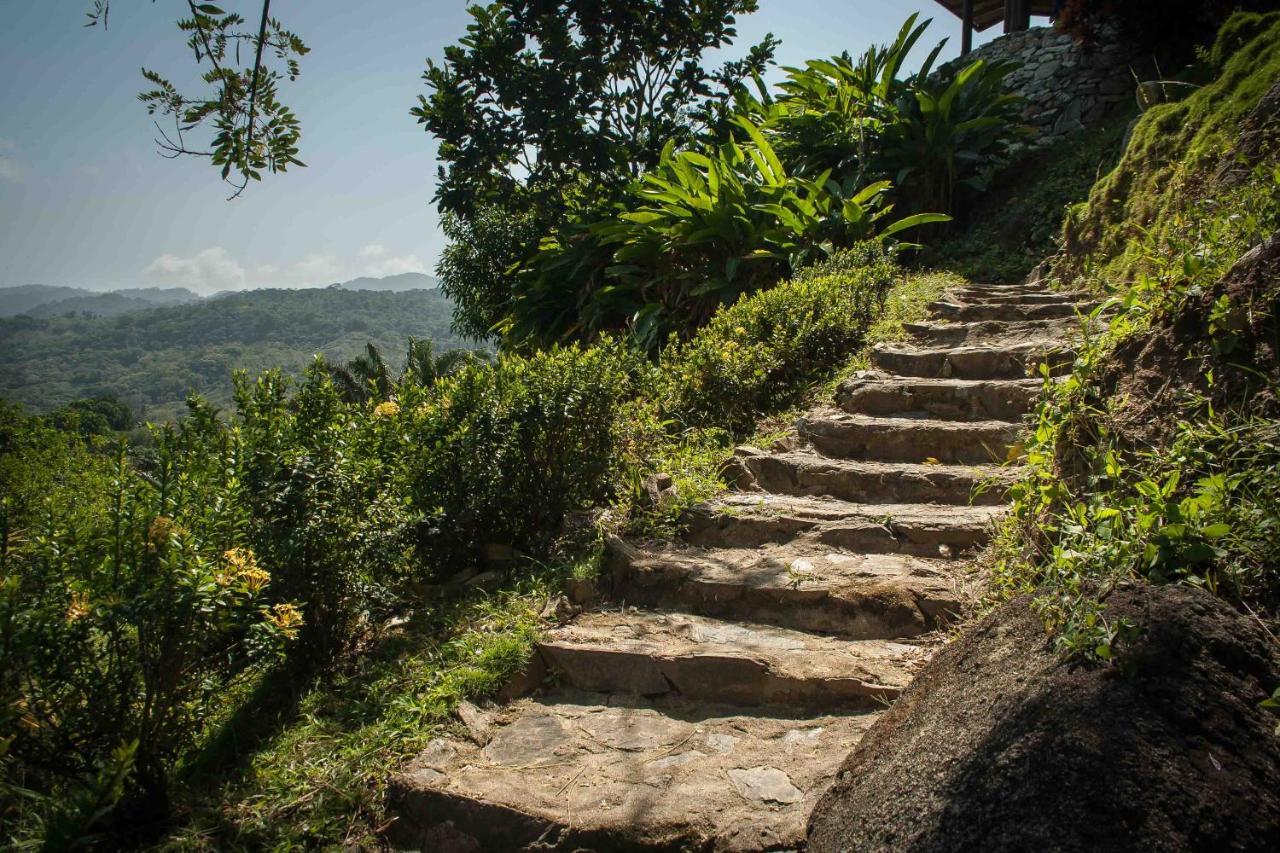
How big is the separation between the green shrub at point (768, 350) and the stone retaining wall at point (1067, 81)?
590cm

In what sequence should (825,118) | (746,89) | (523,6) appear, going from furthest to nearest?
1. (746,89)
2. (523,6)
3. (825,118)

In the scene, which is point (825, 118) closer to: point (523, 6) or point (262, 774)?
point (523, 6)

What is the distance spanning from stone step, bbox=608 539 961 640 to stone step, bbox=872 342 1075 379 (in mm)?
1788

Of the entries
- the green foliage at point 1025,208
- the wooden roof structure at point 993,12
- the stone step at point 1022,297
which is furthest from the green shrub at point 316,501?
the wooden roof structure at point 993,12

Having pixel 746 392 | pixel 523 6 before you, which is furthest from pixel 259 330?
pixel 746 392

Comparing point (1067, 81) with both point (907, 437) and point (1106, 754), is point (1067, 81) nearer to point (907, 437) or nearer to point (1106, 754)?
point (907, 437)

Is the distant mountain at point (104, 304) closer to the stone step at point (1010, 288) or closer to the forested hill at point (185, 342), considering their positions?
the forested hill at point (185, 342)

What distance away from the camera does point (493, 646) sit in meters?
2.78

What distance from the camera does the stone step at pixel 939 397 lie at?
13.2ft

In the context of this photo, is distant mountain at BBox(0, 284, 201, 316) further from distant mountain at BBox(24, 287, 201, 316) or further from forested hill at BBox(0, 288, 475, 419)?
forested hill at BBox(0, 288, 475, 419)

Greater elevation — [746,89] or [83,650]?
[746,89]

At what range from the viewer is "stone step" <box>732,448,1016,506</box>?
134 inches

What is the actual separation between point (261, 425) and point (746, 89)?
9.27m

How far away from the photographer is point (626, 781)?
2.17 meters
